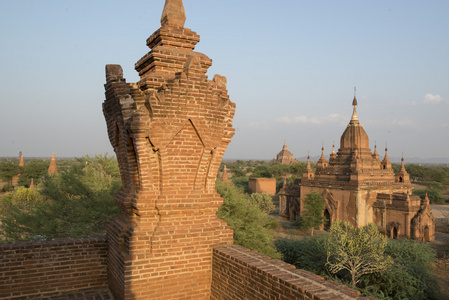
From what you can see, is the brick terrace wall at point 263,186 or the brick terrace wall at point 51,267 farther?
the brick terrace wall at point 263,186

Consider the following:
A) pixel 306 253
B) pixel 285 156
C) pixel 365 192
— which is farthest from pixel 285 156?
pixel 306 253

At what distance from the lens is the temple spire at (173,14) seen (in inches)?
200

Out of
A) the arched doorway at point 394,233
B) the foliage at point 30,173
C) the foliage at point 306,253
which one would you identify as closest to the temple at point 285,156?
the foliage at point 30,173

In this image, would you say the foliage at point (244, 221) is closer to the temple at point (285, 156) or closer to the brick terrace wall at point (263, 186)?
the brick terrace wall at point (263, 186)

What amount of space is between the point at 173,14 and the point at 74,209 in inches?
583

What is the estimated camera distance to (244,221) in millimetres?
19156

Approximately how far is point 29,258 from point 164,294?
6.95ft

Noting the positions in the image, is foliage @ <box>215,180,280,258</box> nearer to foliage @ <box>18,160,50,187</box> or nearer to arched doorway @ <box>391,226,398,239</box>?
arched doorway @ <box>391,226,398,239</box>

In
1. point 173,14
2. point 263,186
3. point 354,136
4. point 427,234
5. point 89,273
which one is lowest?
point 427,234

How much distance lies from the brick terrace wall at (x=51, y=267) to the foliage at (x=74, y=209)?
11069 mm

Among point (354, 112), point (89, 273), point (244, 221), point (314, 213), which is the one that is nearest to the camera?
point (89, 273)

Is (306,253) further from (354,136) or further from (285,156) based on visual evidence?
(285,156)

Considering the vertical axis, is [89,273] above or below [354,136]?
below

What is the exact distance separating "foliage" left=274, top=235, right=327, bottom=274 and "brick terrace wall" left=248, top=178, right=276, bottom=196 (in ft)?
106
